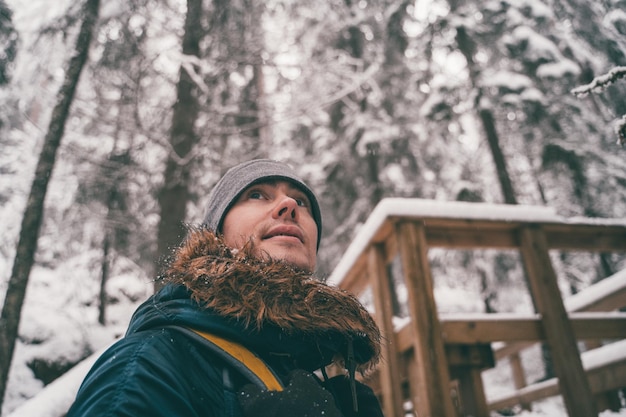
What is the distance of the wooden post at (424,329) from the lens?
10.3 ft

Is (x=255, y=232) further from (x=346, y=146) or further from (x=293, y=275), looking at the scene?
(x=346, y=146)

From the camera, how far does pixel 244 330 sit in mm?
1492

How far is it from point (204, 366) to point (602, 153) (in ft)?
39.2

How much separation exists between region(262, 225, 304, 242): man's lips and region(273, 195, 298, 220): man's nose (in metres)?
0.07

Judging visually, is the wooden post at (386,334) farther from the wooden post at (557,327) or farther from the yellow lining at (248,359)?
the yellow lining at (248,359)

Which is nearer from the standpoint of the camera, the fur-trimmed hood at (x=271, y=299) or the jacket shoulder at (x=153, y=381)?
the jacket shoulder at (x=153, y=381)

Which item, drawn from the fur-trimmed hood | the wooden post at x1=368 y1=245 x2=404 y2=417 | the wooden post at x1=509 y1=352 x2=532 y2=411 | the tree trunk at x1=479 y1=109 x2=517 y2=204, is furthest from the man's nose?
the tree trunk at x1=479 y1=109 x2=517 y2=204

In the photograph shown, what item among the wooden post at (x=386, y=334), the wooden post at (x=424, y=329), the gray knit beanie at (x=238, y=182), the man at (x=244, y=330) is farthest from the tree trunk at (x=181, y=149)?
the man at (x=244, y=330)

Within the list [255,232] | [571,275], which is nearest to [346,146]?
[571,275]

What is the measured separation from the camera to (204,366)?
1.33 metres

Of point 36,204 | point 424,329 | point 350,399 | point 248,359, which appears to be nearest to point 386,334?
point 424,329

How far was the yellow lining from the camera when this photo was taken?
138cm

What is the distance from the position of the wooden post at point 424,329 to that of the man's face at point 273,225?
5.18 ft

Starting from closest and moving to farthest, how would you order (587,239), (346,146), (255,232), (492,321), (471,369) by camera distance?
(255,232) → (492,321) → (587,239) → (471,369) → (346,146)
